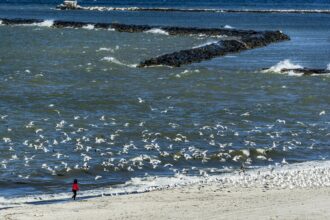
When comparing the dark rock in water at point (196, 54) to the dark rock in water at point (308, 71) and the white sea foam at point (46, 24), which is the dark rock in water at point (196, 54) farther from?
the white sea foam at point (46, 24)

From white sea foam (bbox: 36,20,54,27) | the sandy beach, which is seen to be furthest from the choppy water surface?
white sea foam (bbox: 36,20,54,27)

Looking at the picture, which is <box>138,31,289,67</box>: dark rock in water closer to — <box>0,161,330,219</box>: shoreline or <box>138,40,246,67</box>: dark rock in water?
<box>138,40,246,67</box>: dark rock in water

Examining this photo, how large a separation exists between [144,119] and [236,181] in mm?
9069

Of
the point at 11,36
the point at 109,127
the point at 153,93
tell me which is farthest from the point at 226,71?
the point at 11,36

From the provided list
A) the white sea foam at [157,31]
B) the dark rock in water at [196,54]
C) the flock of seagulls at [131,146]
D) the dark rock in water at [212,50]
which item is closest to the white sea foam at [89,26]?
the white sea foam at [157,31]

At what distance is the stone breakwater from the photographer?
49719mm

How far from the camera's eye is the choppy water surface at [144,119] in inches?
906

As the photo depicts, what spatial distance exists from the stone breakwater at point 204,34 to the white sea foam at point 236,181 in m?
25.3

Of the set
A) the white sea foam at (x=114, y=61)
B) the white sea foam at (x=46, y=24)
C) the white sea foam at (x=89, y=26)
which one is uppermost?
the white sea foam at (x=114, y=61)

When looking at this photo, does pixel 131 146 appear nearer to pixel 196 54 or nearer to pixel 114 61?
pixel 114 61

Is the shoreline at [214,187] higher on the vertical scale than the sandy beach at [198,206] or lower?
lower

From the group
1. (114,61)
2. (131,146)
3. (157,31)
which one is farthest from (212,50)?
(131,146)

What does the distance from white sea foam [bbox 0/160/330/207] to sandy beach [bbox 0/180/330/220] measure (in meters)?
0.72

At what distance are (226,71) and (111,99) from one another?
495 inches
